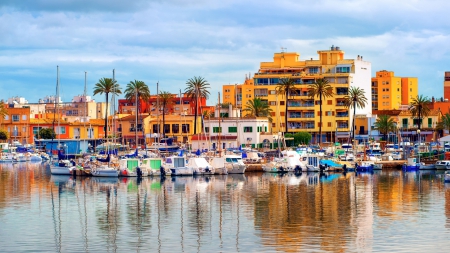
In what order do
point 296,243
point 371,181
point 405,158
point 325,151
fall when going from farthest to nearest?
point 325,151
point 405,158
point 371,181
point 296,243

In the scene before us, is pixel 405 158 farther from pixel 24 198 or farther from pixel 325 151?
pixel 24 198

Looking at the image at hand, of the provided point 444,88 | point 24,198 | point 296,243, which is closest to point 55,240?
point 296,243

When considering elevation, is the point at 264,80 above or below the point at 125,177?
above

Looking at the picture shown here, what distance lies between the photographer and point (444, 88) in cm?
16975

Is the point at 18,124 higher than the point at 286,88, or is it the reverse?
the point at 286,88

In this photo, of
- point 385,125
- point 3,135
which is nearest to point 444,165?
point 385,125

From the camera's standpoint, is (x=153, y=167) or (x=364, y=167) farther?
(x=364, y=167)

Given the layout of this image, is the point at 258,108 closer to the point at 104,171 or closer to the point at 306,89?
the point at 306,89

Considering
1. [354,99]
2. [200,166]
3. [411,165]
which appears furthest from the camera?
[354,99]

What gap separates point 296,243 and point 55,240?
1245 cm

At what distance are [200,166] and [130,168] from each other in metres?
7.53

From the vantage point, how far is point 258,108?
453 ft

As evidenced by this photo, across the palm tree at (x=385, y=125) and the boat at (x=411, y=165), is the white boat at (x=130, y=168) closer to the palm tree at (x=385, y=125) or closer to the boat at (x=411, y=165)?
the boat at (x=411, y=165)

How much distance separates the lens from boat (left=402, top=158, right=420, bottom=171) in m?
98.8
